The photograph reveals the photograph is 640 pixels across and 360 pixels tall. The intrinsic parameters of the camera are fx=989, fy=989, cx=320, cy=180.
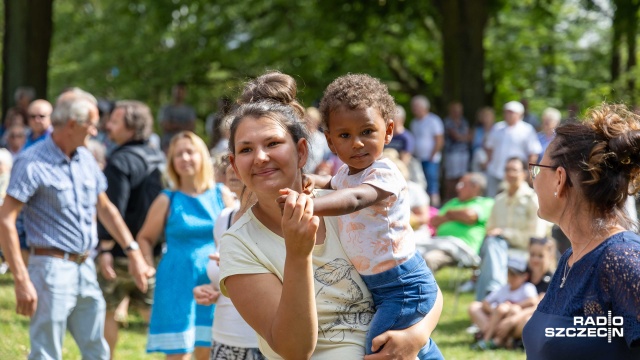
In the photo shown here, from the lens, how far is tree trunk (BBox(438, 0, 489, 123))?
1909 centimetres

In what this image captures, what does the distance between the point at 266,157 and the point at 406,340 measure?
80 centimetres

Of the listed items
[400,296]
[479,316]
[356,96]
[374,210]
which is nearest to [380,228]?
[374,210]

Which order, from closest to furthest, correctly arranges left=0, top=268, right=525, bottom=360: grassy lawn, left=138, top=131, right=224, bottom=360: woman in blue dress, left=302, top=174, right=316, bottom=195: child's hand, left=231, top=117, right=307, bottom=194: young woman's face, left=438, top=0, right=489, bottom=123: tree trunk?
1. left=231, top=117, right=307, bottom=194: young woman's face
2. left=302, top=174, right=316, bottom=195: child's hand
3. left=138, top=131, right=224, bottom=360: woman in blue dress
4. left=0, top=268, right=525, bottom=360: grassy lawn
5. left=438, top=0, right=489, bottom=123: tree trunk

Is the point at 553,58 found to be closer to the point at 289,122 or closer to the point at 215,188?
the point at 215,188

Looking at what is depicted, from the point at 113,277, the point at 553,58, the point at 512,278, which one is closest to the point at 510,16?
the point at 553,58

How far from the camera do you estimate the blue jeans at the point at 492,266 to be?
10.2 m

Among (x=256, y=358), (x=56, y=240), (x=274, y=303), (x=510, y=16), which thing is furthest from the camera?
(x=510, y=16)

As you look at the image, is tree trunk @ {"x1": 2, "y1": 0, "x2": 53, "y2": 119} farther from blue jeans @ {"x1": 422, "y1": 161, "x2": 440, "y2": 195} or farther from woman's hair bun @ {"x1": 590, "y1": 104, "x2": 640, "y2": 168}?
woman's hair bun @ {"x1": 590, "y1": 104, "x2": 640, "y2": 168}

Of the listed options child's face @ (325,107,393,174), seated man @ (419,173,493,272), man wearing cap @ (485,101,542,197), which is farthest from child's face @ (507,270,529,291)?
child's face @ (325,107,393,174)

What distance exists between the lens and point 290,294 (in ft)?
9.20

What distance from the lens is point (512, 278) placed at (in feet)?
31.4

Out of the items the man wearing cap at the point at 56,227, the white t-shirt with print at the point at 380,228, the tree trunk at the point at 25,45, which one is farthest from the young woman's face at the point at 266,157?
the tree trunk at the point at 25,45

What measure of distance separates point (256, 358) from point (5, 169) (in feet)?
23.3

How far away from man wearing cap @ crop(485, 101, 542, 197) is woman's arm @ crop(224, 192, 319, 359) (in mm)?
11557
